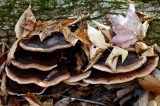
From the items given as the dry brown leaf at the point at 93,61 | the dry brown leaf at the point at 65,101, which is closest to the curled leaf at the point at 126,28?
the dry brown leaf at the point at 93,61

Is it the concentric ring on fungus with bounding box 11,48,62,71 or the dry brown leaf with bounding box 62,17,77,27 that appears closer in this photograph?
the concentric ring on fungus with bounding box 11,48,62,71

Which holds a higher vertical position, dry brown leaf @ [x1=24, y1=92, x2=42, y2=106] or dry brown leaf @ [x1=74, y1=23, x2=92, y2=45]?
dry brown leaf @ [x1=74, y1=23, x2=92, y2=45]

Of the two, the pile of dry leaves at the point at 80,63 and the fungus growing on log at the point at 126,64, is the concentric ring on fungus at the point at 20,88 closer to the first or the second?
the pile of dry leaves at the point at 80,63

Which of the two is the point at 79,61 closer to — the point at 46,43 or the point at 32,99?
the point at 46,43

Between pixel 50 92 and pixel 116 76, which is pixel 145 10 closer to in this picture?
pixel 116 76

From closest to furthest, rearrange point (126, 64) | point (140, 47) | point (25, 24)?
point (126, 64) < point (140, 47) < point (25, 24)

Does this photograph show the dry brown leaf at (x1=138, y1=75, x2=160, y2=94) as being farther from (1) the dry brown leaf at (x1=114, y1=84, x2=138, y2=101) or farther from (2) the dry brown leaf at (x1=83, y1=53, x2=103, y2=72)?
(2) the dry brown leaf at (x1=83, y1=53, x2=103, y2=72)

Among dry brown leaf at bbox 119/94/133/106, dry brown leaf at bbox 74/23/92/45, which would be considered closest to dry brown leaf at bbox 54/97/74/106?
dry brown leaf at bbox 119/94/133/106

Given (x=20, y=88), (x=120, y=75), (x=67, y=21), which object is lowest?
(x=20, y=88)

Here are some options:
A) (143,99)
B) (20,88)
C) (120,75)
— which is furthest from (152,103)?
(20,88)
